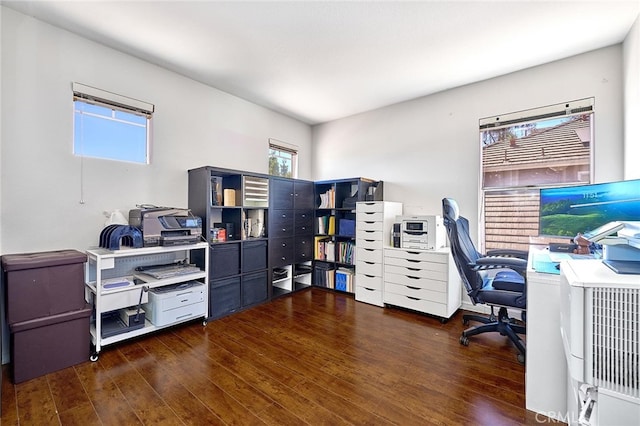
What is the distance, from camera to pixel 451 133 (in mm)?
3361

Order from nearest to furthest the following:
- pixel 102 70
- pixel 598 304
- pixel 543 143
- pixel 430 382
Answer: pixel 598 304 < pixel 430 382 < pixel 102 70 < pixel 543 143

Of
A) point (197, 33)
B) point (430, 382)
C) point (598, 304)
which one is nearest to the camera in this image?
point (598, 304)

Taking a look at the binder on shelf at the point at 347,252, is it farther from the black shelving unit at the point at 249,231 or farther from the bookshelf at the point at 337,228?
the black shelving unit at the point at 249,231

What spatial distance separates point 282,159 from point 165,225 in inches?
90.0

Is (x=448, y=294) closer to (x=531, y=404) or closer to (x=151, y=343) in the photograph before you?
(x=531, y=404)

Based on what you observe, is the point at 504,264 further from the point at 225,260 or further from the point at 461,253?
the point at 225,260

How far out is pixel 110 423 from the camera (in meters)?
1.48

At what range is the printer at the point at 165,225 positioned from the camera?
2.47m

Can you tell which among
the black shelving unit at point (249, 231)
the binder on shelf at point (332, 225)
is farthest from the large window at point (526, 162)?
the black shelving unit at point (249, 231)

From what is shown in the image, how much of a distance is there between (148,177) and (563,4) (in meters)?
3.91

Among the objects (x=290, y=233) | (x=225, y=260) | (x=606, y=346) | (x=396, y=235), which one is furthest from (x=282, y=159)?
(x=606, y=346)

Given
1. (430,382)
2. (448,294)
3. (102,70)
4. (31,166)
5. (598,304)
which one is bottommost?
(430,382)

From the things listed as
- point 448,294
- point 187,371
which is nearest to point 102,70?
point 187,371

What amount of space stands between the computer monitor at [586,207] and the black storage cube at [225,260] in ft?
9.79
